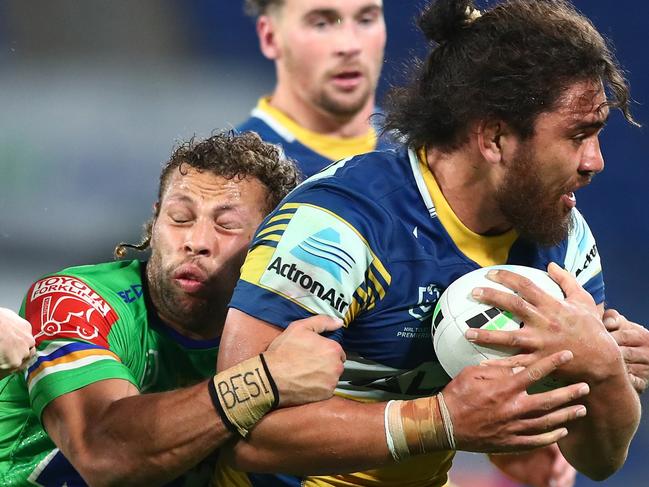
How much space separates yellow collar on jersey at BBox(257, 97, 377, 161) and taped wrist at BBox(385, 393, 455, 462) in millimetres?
2613

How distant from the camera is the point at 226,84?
5840 mm

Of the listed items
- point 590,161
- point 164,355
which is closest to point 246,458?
point 164,355

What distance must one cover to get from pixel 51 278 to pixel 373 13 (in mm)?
2487

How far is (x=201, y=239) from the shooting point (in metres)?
3.13

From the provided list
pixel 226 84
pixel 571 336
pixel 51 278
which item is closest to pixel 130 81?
pixel 226 84

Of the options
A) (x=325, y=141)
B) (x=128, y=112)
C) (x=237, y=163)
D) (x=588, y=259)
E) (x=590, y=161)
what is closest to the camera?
(x=590, y=161)

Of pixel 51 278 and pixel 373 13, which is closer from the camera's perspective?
pixel 51 278

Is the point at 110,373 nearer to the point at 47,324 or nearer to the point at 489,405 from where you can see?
the point at 47,324

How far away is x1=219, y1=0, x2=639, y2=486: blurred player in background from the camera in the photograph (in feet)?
8.16

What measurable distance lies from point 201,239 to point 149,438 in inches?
27.4

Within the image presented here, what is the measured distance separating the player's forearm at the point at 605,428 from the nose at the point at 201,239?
3.45ft

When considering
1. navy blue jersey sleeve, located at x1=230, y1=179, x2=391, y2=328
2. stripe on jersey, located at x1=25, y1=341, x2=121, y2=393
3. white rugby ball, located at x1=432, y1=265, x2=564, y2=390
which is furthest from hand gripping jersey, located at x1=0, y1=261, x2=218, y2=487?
white rugby ball, located at x1=432, y1=265, x2=564, y2=390

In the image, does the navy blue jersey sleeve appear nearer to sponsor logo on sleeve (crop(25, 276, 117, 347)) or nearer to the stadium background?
sponsor logo on sleeve (crop(25, 276, 117, 347))

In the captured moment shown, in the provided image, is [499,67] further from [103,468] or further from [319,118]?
[319,118]
